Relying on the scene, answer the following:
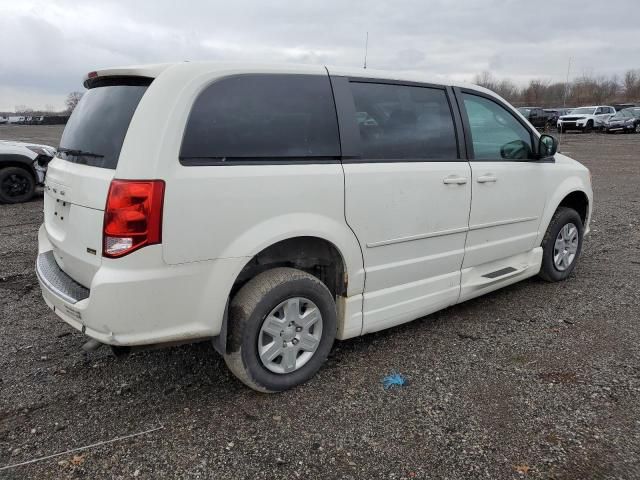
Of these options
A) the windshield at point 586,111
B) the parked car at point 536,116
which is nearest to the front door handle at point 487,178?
the parked car at point 536,116

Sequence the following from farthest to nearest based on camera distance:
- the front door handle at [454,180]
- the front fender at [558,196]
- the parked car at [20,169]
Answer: the parked car at [20,169] → the front fender at [558,196] → the front door handle at [454,180]

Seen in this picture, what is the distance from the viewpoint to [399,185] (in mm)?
3301

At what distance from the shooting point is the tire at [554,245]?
4777mm

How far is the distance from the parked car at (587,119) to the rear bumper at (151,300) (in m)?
33.8

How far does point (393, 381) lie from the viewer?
3199mm

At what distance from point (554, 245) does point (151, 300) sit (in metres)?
3.83

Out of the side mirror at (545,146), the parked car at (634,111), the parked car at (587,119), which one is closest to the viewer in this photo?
the side mirror at (545,146)

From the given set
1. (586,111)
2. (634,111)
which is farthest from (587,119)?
(634,111)

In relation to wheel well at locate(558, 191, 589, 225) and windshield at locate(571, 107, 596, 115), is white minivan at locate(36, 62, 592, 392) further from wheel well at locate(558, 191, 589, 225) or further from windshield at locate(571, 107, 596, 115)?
windshield at locate(571, 107, 596, 115)

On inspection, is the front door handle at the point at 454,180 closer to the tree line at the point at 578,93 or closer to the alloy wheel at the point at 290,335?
the alloy wheel at the point at 290,335

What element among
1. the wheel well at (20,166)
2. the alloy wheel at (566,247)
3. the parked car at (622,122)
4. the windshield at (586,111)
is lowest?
the alloy wheel at (566,247)

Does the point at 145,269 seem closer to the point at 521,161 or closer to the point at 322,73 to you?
the point at 322,73

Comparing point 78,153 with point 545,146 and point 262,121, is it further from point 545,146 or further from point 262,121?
point 545,146

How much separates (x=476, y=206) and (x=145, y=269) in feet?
7.99
